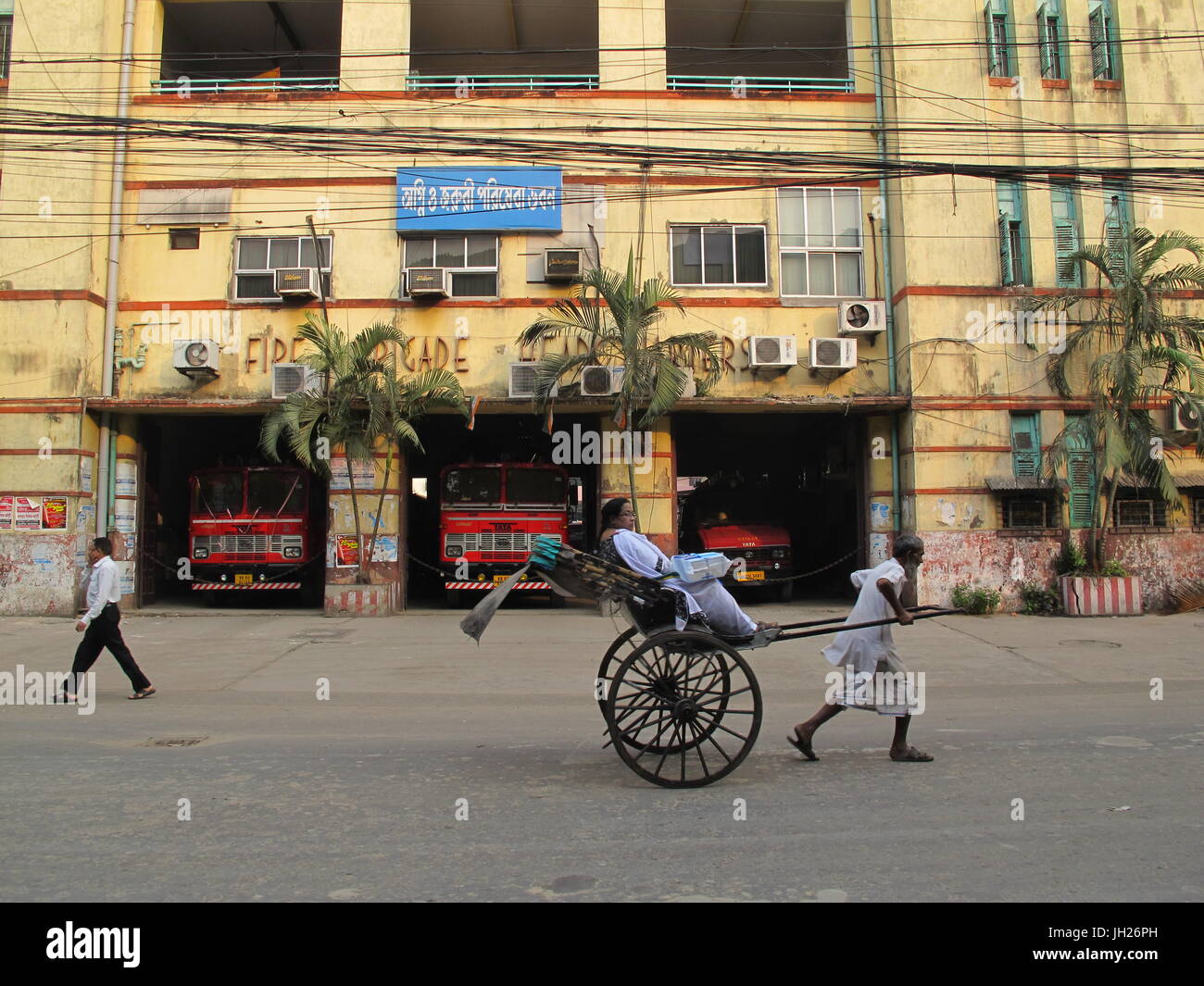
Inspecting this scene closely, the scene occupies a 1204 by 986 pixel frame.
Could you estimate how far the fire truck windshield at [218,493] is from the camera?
16688 millimetres

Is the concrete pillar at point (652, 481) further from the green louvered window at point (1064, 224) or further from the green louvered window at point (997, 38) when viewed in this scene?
the green louvered window at point (997, 38)

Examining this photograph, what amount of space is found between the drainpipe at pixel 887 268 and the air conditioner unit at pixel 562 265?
18.3ft

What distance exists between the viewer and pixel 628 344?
45.5 ft

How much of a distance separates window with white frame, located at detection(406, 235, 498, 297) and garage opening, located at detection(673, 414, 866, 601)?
14.2ft

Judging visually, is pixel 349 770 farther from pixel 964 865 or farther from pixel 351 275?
pixel 351 275

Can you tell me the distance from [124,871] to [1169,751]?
6.68 metres

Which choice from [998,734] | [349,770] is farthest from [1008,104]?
[349,770]

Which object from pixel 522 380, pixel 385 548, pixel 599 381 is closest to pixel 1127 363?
pixel 599 381

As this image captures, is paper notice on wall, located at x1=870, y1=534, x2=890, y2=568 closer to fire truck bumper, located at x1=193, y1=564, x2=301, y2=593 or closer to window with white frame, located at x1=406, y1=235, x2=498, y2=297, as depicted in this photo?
window with white frame, located at x1=406, y1=235, x2=498, y2=297

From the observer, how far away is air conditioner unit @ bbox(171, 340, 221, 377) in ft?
50.4

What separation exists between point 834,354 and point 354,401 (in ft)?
26.8

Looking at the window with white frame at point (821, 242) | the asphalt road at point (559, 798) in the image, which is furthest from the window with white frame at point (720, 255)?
the asphalt road at point (559, 798)

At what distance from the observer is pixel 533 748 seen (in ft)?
22.2

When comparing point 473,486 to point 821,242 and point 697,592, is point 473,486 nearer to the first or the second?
point 821,242
